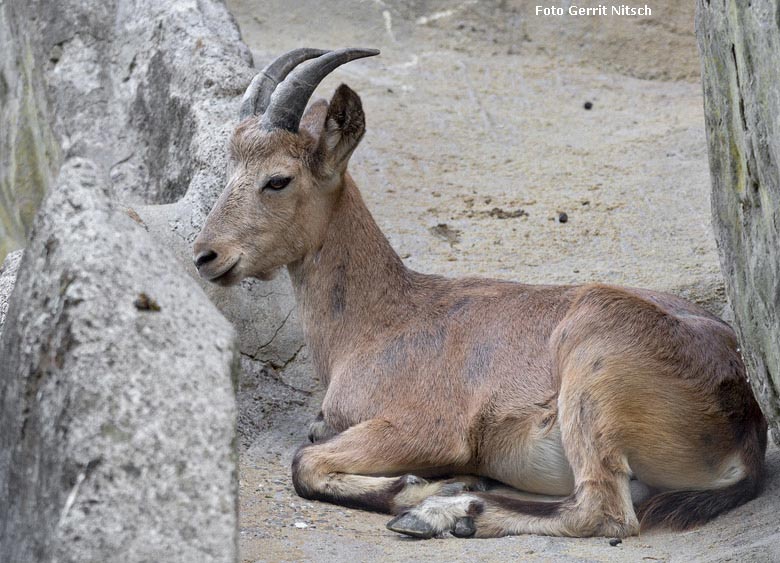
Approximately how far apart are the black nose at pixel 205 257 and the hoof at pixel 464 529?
72.4 inches

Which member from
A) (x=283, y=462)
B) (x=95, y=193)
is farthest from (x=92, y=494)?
(x=283, y=462)

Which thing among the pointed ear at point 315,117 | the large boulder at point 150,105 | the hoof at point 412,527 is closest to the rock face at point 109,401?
the hoof at point 412,527

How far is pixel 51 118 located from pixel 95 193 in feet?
18.9

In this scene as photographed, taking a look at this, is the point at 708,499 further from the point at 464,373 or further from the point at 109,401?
the point at 109,401

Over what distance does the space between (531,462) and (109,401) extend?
2.66 meters

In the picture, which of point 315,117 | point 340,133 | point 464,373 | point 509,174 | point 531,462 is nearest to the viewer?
point 531,462

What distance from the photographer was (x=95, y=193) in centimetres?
364

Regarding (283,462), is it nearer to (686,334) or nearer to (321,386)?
(321,386)

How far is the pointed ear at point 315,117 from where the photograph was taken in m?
6.26

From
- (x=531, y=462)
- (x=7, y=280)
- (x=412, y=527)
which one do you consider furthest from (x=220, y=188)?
(x=412, y=527)

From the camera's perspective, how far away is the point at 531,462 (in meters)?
5.39

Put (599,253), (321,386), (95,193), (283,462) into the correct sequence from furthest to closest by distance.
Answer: (599,253) → (321,386) → (283,462) → (95,193)

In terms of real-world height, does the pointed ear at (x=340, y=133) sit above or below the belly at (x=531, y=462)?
above

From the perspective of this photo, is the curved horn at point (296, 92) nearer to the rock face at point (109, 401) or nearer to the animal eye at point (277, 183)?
the animal eye at point (277, 183)
